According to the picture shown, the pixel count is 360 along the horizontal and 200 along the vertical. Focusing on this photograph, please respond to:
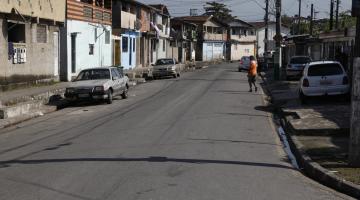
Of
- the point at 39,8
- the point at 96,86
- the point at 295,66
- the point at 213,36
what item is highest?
the point at 213,36

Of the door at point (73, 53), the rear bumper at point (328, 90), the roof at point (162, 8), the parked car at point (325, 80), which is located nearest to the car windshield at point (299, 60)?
the door at point (73, 53)

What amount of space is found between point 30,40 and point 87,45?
10.4 metres

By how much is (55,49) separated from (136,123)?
1712 cm

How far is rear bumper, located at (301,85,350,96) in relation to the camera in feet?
71.7

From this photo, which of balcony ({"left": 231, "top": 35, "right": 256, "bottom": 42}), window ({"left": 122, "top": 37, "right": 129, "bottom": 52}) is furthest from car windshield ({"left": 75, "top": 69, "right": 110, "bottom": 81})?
balcony ({"left": 231, "top": 35, "right": 256, "bottom": 42})

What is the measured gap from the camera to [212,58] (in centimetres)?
11319

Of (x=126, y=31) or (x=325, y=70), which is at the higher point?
(x=126, y=31)

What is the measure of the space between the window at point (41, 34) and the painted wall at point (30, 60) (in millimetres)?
A: 212

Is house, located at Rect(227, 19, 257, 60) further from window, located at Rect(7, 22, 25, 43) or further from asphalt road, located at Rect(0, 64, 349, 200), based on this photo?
asphalt road, located at Rect(0, 64, 349, 200)

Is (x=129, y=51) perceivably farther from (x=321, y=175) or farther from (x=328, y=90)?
(x=321, y=175)

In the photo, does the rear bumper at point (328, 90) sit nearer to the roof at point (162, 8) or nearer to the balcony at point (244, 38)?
the roof at point (162, 8)

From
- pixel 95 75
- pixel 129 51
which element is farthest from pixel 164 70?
pixel 95 75

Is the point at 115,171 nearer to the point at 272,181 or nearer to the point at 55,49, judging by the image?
the point at 272,181

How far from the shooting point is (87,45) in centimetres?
3925
